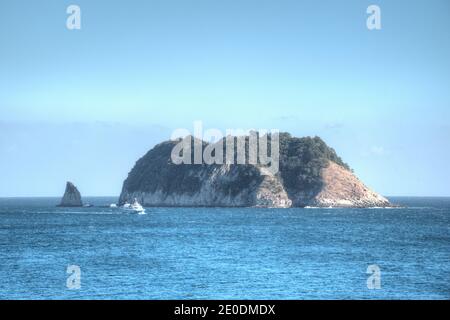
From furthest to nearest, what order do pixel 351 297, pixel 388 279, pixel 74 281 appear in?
1. pixel 388 279
2. pixel 74 281
3. pixel 351 297

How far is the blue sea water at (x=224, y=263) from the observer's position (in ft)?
148

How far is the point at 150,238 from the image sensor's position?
88438 mm

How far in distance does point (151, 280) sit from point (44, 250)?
26843 mm

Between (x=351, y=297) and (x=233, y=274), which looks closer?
(x=351, y=297)

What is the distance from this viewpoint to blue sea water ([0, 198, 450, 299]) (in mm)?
45250

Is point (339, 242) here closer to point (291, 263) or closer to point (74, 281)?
point (291, 263)

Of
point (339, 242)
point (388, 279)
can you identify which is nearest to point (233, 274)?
point (388, 279)

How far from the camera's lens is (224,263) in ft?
200

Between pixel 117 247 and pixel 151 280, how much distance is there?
26.9 metres
